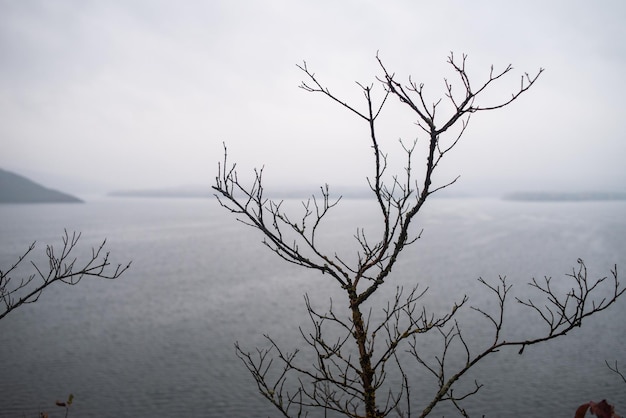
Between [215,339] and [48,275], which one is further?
[215,339]

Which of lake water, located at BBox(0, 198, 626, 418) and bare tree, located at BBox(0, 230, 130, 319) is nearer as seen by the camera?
bare tree, located at BBox(0, 230, 130, 319)

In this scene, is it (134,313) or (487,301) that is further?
(487,301)

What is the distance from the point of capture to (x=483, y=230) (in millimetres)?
118188

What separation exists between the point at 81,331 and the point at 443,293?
34.9 metres

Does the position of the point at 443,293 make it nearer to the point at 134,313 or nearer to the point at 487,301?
the point at 487,301

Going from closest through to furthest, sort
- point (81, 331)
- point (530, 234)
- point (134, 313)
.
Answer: point (81, 331) < point (134, 313) < point (530, 234)

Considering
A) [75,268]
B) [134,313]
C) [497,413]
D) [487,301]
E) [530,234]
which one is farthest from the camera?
[530,234]

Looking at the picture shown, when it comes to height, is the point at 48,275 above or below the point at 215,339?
above

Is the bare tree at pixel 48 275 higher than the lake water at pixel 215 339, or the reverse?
the bare tree at pixel 48 275

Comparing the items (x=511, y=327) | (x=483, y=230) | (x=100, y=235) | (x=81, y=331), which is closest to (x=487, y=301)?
(x=511, y=327)

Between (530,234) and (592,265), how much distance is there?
137 feet

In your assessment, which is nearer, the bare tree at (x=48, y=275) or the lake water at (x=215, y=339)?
the bare tree at (x=48, y=275)

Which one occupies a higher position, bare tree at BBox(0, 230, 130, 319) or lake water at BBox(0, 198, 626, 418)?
bare tree at BBox(0, 230, 130, 319)

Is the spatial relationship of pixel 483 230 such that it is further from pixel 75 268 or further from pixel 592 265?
pixel 75 268
